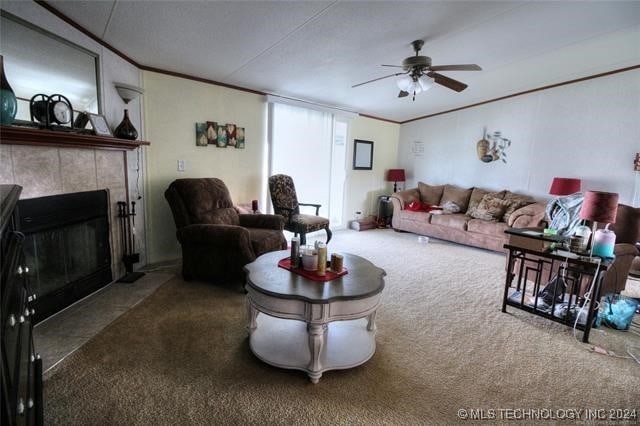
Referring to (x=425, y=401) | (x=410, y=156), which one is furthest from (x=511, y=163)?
(x=425, y=401)

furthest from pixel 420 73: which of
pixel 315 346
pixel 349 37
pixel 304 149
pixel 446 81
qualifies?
pixel 315 346

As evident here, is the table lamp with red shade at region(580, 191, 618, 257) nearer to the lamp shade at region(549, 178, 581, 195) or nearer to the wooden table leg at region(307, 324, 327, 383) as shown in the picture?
the wooden table leg at region(307, 324, 327, 383)

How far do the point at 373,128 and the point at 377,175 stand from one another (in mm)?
921

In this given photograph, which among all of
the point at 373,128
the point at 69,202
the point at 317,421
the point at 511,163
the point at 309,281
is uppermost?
the point at 373,128

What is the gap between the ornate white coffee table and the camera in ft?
5.42

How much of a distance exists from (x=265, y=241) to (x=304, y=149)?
90.8 inches

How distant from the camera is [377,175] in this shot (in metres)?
6.23

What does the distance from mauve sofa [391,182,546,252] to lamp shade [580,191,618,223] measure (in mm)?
2077

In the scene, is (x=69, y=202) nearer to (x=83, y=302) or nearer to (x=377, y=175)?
(x=83, y=302)

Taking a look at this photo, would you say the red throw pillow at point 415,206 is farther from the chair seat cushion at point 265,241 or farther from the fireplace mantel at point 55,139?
the fireplace mantel at point 55,139

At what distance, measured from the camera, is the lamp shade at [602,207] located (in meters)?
2.11

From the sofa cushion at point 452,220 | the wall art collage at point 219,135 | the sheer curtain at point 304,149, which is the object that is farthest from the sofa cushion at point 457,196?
the wall art collage at point 219,135

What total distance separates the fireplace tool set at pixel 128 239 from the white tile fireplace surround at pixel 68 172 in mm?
47

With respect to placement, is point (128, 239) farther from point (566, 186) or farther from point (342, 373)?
point (566, 186)
